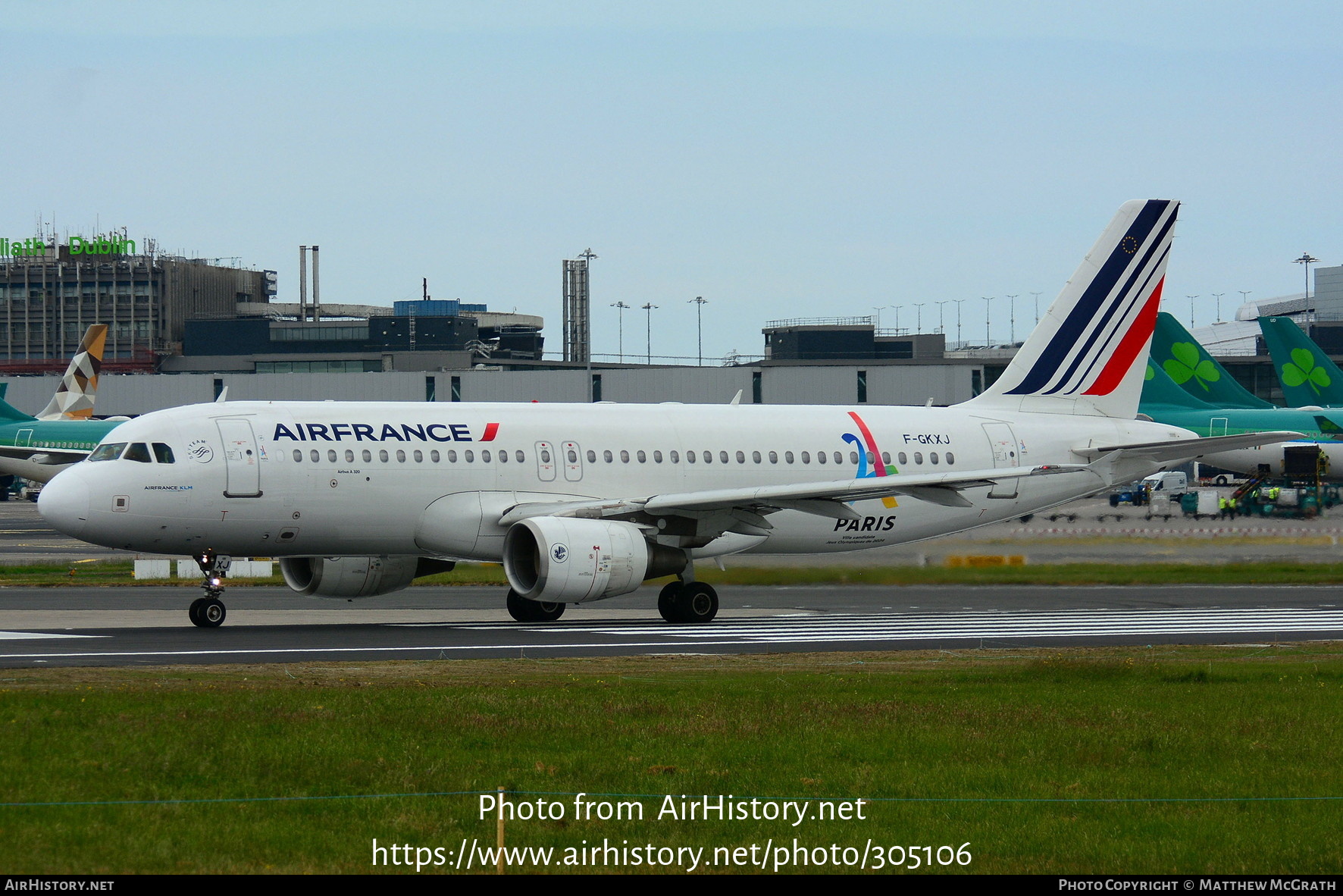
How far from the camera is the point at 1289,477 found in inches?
2275

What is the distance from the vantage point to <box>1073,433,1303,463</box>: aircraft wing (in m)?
30.8

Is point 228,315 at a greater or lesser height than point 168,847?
greater

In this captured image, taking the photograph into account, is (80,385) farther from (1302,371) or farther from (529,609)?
(529,609)

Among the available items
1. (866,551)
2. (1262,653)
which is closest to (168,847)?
(1262,653)

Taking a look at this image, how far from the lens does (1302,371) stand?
2638 inches

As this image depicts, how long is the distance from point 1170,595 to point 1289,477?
22.7m

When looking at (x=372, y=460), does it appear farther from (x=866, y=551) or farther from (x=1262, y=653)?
(x=1262, y=653)

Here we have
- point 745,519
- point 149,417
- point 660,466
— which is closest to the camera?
point 149,417

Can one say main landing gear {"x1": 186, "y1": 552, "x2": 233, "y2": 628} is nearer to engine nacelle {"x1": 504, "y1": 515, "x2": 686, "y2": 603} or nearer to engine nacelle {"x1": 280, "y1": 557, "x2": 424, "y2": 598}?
engine nacelle {"x1": 280, "y1": 557, "x2": 424, "y2": 598}

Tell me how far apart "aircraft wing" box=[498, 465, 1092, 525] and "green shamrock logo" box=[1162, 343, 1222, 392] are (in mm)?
39819

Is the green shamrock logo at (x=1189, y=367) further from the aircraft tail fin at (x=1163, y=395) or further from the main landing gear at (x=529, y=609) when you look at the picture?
the main landing gear at (x=529, y=609)

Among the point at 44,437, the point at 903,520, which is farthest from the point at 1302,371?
the point at 44,437

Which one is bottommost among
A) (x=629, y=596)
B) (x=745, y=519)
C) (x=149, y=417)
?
(x=629, y=596)

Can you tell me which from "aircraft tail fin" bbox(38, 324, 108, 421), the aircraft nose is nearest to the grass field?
the aircraft nose
